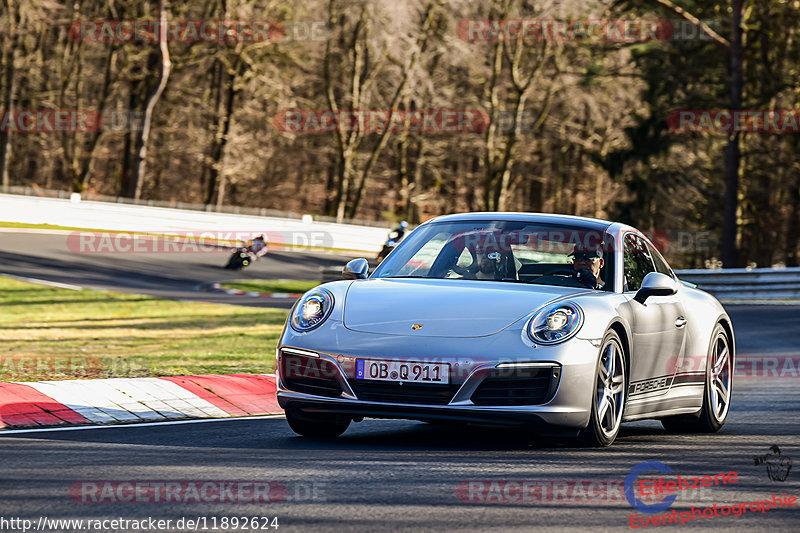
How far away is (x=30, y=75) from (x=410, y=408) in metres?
47.5

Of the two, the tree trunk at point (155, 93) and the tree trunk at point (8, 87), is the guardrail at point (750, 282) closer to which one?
the tree trunk at point (155, 93)

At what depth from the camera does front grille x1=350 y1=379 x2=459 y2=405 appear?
648 centimetres

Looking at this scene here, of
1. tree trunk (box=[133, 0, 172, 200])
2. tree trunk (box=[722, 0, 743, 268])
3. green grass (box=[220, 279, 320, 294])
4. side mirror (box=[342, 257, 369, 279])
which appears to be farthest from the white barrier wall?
side mirror (box=[342, 257, 369, 279])

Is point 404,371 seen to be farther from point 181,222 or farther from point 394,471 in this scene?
point 181,222

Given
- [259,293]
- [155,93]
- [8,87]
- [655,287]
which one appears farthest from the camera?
[8,87]

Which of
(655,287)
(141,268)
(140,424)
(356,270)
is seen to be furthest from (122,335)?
(141,268)

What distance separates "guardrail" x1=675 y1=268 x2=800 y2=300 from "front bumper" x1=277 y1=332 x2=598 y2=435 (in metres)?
18.9

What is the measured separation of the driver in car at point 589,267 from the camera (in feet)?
24.5

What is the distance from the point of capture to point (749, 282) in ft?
84.1

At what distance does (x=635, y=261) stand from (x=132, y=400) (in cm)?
365

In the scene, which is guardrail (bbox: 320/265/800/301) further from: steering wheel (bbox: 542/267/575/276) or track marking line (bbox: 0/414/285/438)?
steering wheel (bbox: 542/267/575/276)

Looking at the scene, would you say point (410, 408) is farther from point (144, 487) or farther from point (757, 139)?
point (757, 139)

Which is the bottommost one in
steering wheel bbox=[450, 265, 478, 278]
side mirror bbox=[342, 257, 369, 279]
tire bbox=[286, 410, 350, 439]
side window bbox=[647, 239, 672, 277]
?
tire bbox=[286, 410, 350, 439]

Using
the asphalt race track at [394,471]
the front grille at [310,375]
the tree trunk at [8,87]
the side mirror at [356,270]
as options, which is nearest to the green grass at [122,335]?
the side mirror at [356,270]
